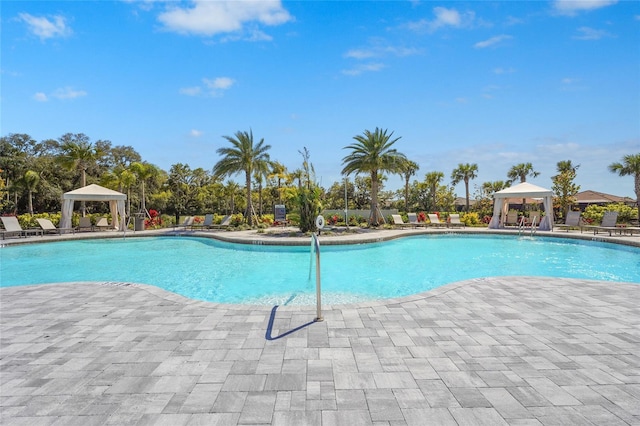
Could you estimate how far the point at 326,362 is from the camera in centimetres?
323

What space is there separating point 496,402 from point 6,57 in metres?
13.2

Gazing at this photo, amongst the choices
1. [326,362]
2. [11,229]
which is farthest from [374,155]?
[11,229]

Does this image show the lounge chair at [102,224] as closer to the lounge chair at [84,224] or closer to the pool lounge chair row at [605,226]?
the lounge chair at [84,224]

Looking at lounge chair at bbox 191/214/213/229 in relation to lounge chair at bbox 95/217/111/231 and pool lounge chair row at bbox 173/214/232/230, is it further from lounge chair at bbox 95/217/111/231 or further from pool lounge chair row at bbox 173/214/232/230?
lounge chair at bbox 95/217/111/231

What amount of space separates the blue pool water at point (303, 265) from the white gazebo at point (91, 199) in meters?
3.66

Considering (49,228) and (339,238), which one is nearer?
(339,238)

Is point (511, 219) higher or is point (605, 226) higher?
point (511, 219)

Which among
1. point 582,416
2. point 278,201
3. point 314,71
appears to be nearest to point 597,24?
point 314,71

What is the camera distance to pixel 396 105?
15383 mm

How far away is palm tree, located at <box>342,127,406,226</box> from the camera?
850 inches

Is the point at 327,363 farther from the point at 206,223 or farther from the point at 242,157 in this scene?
the point at 242,157

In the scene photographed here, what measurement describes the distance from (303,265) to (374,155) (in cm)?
1309

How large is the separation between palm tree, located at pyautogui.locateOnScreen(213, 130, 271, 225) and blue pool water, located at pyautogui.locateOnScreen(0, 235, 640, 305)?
26.0 ft

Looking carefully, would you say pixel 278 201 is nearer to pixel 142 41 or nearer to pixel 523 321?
pixel 142 41
